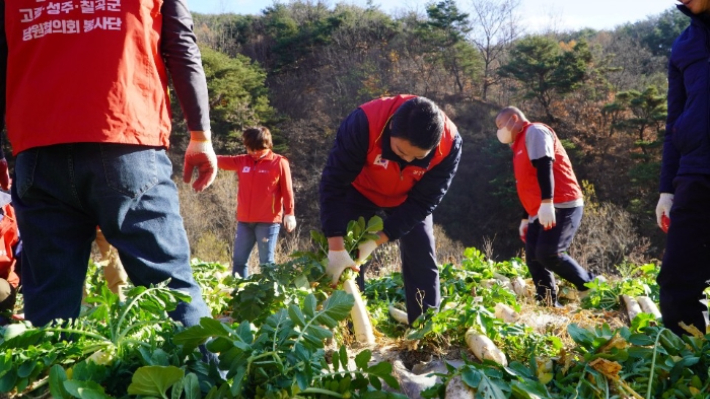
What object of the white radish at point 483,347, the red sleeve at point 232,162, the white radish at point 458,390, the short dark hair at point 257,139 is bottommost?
the white radish at point 483,347

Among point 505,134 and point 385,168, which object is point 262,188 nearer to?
point 505,134

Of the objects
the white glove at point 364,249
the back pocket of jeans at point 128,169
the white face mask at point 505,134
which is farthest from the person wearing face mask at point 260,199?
the back pocket of jeans at point 128,169

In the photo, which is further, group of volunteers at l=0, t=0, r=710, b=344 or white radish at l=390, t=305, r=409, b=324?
white radish at l=390, t=305, r=409, b=324

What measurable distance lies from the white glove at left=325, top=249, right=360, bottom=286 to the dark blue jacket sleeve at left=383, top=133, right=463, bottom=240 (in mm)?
341

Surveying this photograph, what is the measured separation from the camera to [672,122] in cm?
275

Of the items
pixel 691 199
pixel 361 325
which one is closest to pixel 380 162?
pixel 361 325

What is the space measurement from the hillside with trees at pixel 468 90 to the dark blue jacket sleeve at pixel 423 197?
16016 millimetres

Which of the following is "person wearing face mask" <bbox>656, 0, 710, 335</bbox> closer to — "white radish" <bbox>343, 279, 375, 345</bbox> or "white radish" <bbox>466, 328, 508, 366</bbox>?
"white radish" <bbox>466, 328, 508, 366</bbox>

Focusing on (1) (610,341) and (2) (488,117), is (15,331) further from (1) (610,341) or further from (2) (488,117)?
(2) (488,117)

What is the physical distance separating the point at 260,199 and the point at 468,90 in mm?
28310

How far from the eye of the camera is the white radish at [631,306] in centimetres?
410

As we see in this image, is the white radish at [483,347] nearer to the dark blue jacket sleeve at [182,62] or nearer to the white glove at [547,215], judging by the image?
the dark blue jacket sleeve at [182,62]

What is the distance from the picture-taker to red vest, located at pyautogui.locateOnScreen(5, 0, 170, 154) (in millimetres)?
1903

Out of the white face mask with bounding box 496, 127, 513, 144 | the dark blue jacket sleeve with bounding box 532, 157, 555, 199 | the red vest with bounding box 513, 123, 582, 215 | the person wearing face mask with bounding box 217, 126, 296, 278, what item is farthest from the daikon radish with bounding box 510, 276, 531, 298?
the person wearing face mask with bounding box 217, 126, 296, 278
